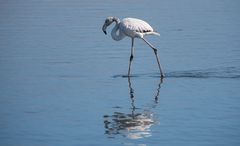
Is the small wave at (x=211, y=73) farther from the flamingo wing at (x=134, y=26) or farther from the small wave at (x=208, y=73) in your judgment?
the flamingo wing at (x=134, y=26)

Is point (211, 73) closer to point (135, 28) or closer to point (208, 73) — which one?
point (208, 73)

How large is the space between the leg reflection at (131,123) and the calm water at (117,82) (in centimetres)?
2

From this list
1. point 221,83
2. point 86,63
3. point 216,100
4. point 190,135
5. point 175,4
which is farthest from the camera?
point 175,4

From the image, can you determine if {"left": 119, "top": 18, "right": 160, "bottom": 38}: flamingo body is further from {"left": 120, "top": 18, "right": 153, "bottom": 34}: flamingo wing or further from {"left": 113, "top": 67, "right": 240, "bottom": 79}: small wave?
{"left": 113, "top": 67, "right": 240, "bottom": 79}: small wave

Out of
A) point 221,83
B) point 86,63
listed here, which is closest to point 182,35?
point 86,63

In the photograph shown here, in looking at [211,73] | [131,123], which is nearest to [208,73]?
[211,73]

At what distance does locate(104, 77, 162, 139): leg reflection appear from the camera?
11047mm

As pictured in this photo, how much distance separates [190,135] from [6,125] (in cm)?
326

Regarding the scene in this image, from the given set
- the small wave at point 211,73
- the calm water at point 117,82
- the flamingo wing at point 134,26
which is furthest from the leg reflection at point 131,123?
the flamingo wing at point 134,26

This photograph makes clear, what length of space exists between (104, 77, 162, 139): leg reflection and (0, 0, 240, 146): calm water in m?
0.02

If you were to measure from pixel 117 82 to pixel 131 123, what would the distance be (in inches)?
143

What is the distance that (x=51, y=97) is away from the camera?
13852 mm

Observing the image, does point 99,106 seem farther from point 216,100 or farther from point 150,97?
point 216,100

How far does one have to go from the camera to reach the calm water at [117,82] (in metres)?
11.1
